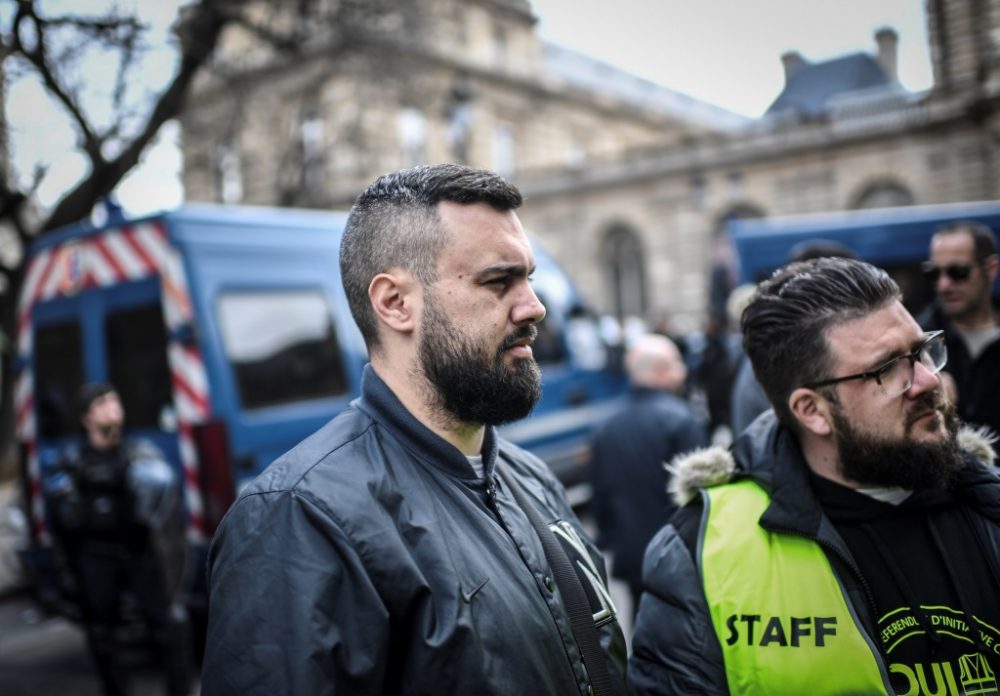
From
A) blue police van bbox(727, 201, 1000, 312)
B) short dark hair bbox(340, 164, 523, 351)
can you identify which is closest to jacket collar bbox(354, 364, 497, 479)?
short dark hair bbox(340, 164, 523, 351)

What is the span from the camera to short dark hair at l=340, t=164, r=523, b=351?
1.59m

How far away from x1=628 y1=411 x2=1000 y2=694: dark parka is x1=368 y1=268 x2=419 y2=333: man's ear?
0.76m

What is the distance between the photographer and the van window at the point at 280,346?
178 inches

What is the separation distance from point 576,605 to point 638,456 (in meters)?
2.78

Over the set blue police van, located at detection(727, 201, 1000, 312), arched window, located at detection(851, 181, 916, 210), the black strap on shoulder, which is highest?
arched window, located at detection(851, 181, 916, 210)

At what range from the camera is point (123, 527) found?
4.21m

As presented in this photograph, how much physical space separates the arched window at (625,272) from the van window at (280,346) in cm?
2574

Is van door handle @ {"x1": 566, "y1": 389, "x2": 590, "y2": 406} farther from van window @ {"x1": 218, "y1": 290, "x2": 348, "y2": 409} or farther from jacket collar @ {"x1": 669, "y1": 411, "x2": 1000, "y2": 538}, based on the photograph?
jacket collar @ {"x1": 669, "y1": 411, "x2": 1000, "y2": 538}

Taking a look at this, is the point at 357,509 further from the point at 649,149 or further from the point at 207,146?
the point at 649,149

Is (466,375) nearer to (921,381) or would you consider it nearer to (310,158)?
(921,381)

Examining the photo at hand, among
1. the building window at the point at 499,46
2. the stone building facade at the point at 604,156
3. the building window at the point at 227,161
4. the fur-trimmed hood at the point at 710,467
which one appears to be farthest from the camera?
the building window at the point at 499,46

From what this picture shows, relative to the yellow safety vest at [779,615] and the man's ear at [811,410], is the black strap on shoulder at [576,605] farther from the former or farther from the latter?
the man's ear at [811,410]

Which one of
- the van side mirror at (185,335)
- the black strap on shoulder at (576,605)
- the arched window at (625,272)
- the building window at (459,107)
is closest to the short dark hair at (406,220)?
the black strap on shoulder at (576,605)

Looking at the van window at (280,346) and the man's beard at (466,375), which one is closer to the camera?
the man's beard at (466,375)
